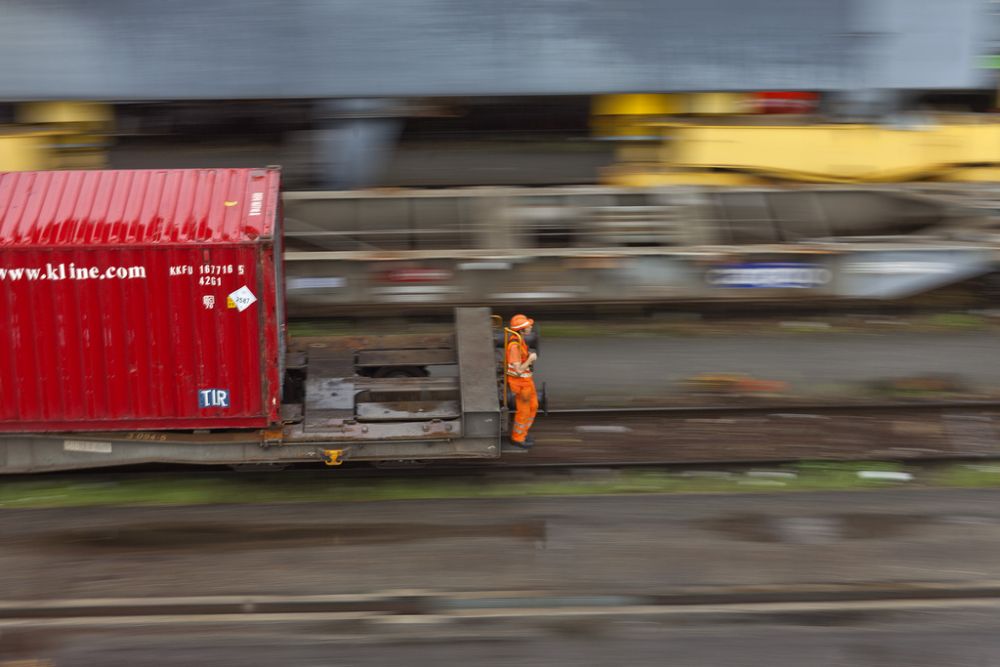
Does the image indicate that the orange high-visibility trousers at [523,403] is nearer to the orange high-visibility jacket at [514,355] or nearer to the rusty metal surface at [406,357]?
the orange high-visibility jacket at [514,355]

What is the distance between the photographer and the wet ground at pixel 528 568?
6848mm

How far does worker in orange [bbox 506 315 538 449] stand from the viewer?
9.00m

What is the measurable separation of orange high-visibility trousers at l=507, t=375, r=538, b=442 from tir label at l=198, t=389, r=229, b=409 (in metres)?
2.64

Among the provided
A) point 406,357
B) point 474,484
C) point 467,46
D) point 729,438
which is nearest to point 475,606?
point 474,484

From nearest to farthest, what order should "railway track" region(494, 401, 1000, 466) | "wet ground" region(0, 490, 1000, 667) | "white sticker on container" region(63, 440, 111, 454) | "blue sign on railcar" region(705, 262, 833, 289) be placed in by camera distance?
"wet ground" region(0, 490, 1000, 667) → "white sticker on container" region(63, 440, 111, 454) → "railway track" region(494, 401, 1000, 466) → "blue sign on railcar" region(705, 262, 833, 289)

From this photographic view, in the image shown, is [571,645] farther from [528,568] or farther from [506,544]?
[506,544]

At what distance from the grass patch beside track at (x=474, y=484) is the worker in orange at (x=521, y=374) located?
721mm

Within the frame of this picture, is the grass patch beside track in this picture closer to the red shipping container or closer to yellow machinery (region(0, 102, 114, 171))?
the red shipping container

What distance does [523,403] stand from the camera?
912 centimetres

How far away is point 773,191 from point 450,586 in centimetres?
923

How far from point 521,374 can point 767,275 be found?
5.52 m

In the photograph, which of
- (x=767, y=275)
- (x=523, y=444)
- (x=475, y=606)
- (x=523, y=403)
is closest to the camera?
(x=475, y=606)

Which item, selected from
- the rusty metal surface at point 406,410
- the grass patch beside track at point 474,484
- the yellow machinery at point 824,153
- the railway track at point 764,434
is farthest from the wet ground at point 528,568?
the yellow machinery at point 824,153

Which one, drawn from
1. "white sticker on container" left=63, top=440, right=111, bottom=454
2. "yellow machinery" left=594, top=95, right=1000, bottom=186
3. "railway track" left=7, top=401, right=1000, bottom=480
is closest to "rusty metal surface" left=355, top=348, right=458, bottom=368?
"railway track" left=7, top=401, right=1000, bottom=480
